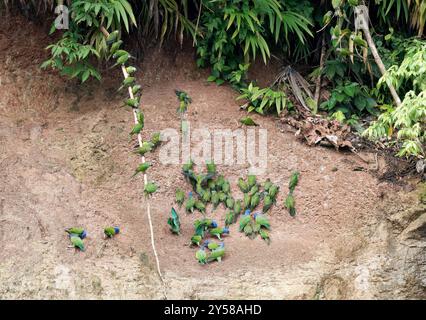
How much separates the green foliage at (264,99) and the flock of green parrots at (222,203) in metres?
0.79

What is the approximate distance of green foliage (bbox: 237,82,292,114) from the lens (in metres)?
7.26

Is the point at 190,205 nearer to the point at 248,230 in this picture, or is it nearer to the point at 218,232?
the point at 218,232

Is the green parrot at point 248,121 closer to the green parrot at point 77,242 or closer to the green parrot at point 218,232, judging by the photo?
the green parrot at point 218,232

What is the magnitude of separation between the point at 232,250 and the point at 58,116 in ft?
7.29

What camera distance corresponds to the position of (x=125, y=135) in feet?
23.4

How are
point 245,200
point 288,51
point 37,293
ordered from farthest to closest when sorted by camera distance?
point 288,51 → point 245,200 → point 37,293

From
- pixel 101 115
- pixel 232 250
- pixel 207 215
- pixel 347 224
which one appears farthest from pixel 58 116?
pixel 347 224

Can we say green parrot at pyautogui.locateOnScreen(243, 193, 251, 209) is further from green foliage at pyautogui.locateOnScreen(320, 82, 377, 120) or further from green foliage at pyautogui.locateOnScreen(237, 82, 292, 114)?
green foliage at pyautogui.locateOnScreen(320, 82, 377, 120)

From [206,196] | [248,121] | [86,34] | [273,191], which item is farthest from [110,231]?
[86,34]

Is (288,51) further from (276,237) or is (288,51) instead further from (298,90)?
(276,237)

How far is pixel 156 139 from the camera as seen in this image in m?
6.98

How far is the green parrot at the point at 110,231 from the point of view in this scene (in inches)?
242

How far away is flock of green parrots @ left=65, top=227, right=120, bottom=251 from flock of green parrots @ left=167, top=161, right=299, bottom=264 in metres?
0.48

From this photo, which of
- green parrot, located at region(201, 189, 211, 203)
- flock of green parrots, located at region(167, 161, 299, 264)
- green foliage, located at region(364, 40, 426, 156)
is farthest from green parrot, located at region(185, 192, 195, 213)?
green foliage, located at region(364, 40, 426, 156)
